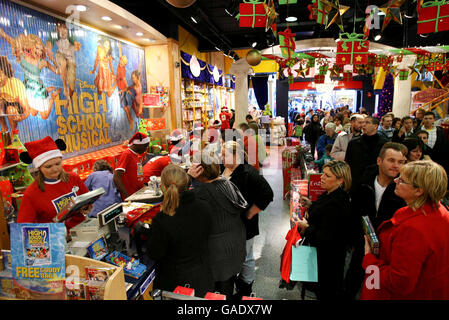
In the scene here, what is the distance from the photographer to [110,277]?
52.3 inches

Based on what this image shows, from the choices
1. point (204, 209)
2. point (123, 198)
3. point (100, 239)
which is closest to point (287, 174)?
point (123, 198)

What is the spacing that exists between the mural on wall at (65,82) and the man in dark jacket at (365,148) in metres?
4.40

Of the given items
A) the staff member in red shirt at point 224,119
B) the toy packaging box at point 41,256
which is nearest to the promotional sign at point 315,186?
the toy packaging box at point 41,256

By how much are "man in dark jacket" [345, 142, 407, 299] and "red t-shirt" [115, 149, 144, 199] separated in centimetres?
261

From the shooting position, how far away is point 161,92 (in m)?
8.12

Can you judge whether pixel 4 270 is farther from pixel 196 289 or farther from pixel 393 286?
pixel 393 286

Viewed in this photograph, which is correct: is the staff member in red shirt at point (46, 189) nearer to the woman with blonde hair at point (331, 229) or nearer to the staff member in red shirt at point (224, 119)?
the woman with blonde hair at point (331, 229)

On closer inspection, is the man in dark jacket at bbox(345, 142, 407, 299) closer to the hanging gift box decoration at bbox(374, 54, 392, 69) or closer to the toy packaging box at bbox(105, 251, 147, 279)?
the toy packaging box at bbox(105, 251, 147, 279)

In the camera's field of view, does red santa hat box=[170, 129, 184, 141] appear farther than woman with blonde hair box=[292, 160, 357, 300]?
Yes

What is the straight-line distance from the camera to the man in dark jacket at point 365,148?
12.6 feet

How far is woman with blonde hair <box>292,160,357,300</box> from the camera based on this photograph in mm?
2271

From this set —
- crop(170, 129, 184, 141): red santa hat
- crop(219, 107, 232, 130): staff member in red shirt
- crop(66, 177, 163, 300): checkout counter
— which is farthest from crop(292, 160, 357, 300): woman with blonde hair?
crop(219, 107, 232, 130): staff member in red shirt

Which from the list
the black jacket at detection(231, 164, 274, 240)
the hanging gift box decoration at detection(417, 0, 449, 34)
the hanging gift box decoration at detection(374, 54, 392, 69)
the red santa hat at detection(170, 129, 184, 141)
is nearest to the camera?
the black jacket at detection(231, 164, 274, 240)

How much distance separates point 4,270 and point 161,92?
7127 millimetres
